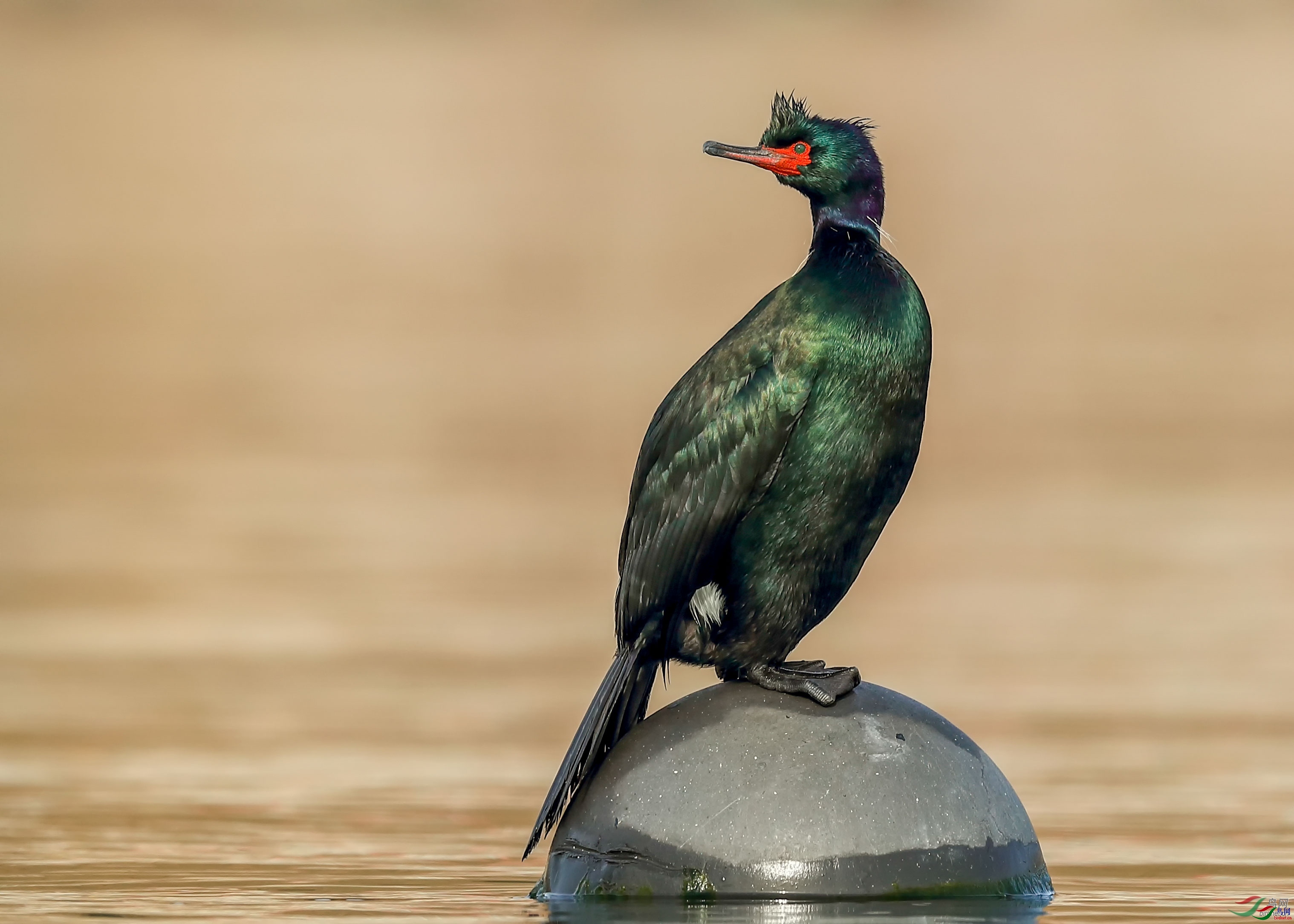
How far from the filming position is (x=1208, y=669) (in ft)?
72.2

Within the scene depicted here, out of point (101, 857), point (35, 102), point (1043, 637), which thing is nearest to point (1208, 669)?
point (1043, 637)

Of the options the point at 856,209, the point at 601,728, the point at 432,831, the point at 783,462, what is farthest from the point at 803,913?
the point at 432,831

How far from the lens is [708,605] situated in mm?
10180

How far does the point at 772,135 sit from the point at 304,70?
2212 inches

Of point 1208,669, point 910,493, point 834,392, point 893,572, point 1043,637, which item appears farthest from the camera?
point 910,493

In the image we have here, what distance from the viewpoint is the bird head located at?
1023 cm

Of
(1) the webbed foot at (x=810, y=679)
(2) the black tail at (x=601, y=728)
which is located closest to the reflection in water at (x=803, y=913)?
(2) the black tail at (x=601, y=728)

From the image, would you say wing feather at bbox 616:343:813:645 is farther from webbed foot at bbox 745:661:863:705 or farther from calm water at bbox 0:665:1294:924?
calm water at bbox 0:665:1294:924

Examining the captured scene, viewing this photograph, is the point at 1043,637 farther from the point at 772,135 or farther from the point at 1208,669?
the point at 772,135

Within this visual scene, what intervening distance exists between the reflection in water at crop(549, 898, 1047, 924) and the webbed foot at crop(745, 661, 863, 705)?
80 centimetres

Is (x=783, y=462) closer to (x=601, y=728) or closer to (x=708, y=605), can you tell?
(x=708, y=605)

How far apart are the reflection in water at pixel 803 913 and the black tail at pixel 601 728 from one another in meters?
0.53

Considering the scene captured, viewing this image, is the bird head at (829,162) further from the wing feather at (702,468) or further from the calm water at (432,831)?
the calm water at (432,831)

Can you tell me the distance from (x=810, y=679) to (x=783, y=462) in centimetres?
77
